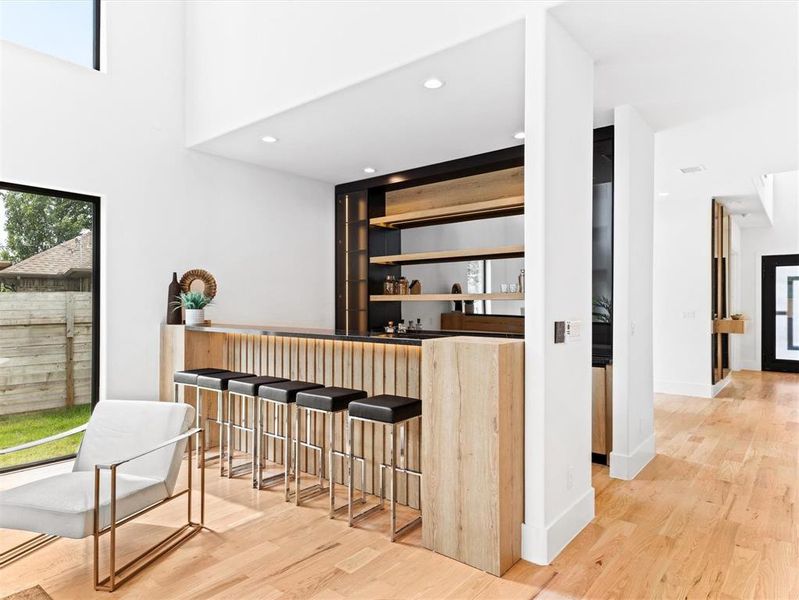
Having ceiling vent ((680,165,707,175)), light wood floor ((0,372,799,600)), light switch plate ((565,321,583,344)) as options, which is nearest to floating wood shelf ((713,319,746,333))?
ceiling vent ((680,165,707,175))

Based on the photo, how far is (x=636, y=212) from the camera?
383cm

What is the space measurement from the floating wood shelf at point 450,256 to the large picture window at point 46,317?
9.16ft

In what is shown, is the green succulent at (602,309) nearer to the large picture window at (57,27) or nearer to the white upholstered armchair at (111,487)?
the white upholstered armchair at (111,487)

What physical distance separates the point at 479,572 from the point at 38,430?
3.45 meters

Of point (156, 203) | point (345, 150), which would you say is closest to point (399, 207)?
point (345, 150)

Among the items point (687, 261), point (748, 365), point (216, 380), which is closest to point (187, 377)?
point (216, 380)

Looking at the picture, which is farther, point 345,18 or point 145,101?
point 145,101

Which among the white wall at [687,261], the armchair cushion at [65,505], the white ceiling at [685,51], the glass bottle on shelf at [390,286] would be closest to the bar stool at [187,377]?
the armchair cushion at [65,505]

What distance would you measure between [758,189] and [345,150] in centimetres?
542

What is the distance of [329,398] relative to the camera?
3.04 meters

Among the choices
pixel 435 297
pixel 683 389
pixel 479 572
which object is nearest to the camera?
pixel 479 572

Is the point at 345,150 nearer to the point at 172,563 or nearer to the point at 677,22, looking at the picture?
the point at 677,22

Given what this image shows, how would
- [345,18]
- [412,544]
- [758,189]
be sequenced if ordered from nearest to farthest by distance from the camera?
[412,544]
[345,18]
[758,189]

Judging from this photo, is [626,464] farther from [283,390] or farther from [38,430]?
[38,430]
